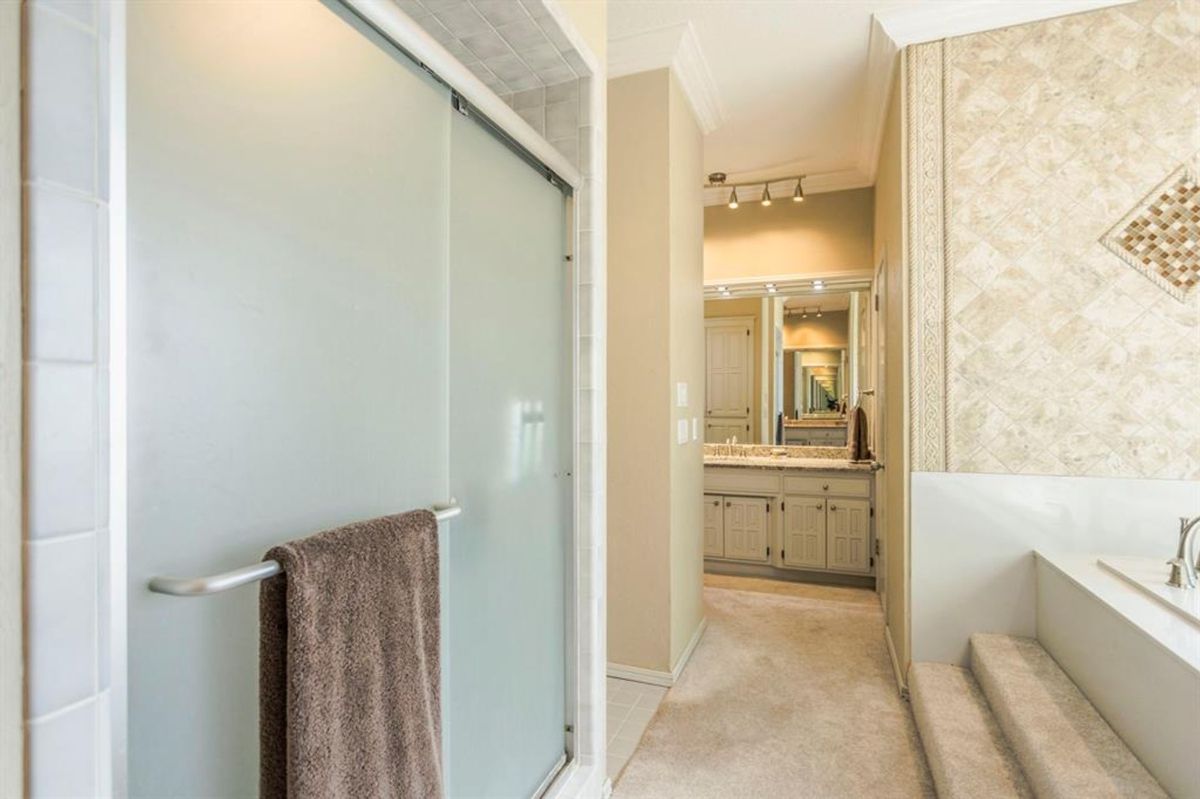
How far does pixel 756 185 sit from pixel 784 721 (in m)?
3.44

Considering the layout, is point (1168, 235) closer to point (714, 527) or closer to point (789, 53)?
point (789, 53)

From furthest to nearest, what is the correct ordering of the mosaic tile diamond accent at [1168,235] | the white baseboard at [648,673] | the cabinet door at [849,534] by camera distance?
the cabinet door at [849,534], the white baseboard at [648,673], the mosaic tile diamond accent at [1168,235]

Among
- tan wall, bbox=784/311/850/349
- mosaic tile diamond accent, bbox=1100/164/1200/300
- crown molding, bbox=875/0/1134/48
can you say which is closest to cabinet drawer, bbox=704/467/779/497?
tan wall, bbox=784/311/850/349

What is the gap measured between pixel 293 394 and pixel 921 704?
2.37m

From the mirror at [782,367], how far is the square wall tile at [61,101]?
4.34m

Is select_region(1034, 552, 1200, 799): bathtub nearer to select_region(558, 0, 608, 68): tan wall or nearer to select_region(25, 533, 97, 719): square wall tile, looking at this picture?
select_region(25, 533, 97, 719): square wall tile

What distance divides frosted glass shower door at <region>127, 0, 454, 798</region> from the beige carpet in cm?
159

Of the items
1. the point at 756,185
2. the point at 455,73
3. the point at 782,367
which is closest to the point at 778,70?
the point at 756,185

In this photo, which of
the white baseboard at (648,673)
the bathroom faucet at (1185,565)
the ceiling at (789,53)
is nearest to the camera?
the bathroom faucet at (1185,565)

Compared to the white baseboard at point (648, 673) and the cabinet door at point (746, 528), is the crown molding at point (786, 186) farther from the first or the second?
the white baseboard at point (648, 673)

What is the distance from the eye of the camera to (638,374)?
2771 mm

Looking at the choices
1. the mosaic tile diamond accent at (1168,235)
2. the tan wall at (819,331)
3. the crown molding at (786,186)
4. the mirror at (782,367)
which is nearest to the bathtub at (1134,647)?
the mosaic tile diamond accent at (1168,235)

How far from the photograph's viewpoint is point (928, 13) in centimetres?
239

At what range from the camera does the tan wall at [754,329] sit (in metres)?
4.70
